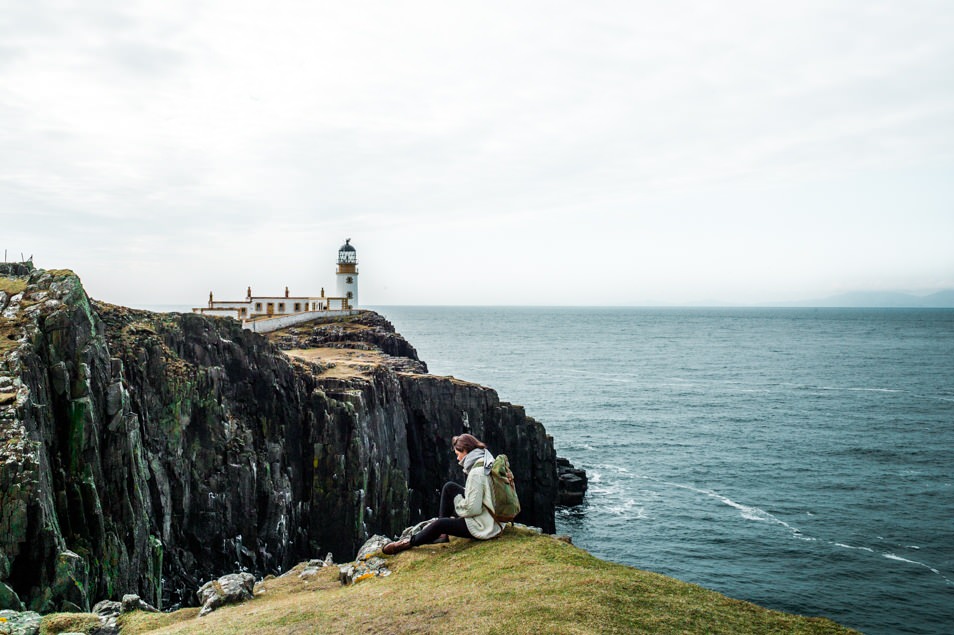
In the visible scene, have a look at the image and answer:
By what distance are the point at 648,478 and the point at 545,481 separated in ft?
41.5

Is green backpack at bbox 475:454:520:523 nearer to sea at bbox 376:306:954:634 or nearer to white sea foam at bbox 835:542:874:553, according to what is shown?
sea at bbox 376:306:954:634

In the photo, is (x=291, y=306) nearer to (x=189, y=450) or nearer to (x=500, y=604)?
(x=189, y=450)

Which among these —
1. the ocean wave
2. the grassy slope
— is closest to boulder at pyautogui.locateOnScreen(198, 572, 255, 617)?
the grassy slope

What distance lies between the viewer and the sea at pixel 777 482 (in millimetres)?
39469

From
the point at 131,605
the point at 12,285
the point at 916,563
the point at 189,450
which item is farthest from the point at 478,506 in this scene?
the point at 916,563

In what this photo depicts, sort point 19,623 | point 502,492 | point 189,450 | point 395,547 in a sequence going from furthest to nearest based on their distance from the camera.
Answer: point 189,450
point 395,547
point 502,492
point 19,623

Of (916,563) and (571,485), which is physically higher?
(916,563)

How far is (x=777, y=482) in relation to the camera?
58625mm

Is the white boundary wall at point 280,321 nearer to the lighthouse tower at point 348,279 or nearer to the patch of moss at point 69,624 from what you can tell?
the lighthouse tower at point 348,279

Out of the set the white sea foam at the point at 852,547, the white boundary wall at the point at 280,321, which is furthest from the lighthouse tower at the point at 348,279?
the white sea foam at the point at 852,547

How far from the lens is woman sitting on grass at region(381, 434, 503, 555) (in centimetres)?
1546

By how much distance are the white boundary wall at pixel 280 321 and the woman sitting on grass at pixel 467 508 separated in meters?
55.9

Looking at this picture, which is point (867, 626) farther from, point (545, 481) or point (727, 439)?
point (727, 439)

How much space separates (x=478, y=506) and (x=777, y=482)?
2003 inches
